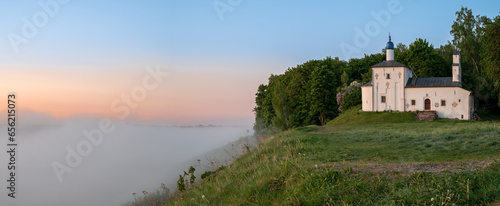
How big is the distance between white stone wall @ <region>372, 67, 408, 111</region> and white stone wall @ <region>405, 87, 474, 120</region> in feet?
3.26

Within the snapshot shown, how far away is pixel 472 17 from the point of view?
60000mm

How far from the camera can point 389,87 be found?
165ft

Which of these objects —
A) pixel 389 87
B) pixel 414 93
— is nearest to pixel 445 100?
pixel 414 93

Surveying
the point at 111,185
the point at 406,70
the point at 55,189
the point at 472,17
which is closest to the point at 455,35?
the point at 472,17

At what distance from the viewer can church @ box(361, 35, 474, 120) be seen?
4731cm

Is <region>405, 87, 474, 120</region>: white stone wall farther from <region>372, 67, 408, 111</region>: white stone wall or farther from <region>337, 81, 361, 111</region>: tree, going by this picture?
<region>337, 81, 361, 111</region>: tree

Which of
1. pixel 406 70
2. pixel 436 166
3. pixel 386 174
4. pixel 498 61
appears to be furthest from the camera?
pixel 406 70

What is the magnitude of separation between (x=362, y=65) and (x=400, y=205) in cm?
7290

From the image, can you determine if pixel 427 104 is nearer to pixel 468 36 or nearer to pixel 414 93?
pixel 414 93

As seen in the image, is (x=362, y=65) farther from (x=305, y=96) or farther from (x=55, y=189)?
(x=55, y=189)

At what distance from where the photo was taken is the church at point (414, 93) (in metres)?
47.3

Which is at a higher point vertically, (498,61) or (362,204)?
(498,61)

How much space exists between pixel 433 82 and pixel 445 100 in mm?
2807

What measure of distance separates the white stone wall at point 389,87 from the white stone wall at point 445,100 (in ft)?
3.26
